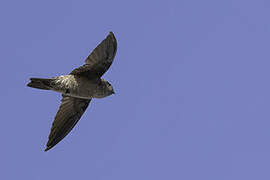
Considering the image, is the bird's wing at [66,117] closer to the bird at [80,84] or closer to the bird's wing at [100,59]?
the bird at [80,84]

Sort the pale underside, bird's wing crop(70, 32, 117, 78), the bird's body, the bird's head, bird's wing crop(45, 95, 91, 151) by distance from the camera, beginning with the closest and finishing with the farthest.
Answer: bird's wing crop(70, 32, 117, 78)
the pale underside
the bird's body
the bird's head
bird's wing crop(45, 95, 91, 151)

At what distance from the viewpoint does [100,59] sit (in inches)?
601

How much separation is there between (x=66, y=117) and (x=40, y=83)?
199cm

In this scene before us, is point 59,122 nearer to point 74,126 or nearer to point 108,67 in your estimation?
point 74,126

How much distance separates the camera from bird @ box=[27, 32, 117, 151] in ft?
49.6

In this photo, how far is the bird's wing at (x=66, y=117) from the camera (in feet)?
54.0

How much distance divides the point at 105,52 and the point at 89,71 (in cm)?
90

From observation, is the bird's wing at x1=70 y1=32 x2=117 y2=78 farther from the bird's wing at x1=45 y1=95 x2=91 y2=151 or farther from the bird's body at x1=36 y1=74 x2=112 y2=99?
the bird's wing at x1=45 y1=95 x2=91 y2=151

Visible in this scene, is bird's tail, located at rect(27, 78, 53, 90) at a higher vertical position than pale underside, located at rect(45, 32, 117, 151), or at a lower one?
lower

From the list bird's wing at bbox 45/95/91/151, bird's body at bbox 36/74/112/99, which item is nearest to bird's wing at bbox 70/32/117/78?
bird's body at bbox 36/74/112/99

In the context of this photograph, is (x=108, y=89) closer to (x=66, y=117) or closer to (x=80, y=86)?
(x=80, y=86)

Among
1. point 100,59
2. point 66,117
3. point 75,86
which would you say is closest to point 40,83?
point 75,86

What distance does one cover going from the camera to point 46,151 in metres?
16.1

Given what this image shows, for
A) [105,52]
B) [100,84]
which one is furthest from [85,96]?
[105,52]
